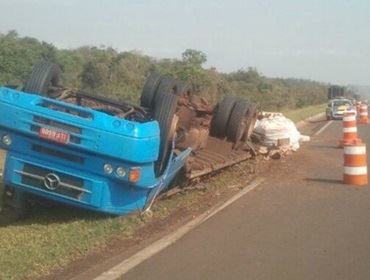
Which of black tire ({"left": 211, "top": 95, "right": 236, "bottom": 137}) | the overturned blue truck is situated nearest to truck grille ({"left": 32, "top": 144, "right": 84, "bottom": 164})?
the overturned blue truck

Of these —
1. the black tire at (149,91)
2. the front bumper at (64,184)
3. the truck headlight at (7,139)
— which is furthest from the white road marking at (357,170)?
the truck headlight at (7,139)

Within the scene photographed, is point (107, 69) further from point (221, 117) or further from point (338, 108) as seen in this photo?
point (221, 117)

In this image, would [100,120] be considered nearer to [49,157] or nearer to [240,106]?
[49,157]

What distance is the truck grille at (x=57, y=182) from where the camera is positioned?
7.82 m

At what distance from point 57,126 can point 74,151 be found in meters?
0.34

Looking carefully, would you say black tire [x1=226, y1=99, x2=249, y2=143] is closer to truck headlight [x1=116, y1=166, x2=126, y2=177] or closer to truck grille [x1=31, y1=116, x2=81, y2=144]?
truck headlight [x1=116, y1=166, x2=126, y2=177]

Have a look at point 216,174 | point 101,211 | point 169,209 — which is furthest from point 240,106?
point 101,211

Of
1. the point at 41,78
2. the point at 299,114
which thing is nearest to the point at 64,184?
the point at 41,78

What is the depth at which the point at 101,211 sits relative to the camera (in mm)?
8047

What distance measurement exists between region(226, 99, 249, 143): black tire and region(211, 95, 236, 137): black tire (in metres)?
0.08

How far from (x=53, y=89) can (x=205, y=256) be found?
364 cm

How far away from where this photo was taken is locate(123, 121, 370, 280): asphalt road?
21.0 feet

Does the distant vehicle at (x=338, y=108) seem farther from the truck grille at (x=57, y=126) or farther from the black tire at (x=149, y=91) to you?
the truck grille at (x=57, y=126)

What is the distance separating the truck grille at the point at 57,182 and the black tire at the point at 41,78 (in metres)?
1.48
